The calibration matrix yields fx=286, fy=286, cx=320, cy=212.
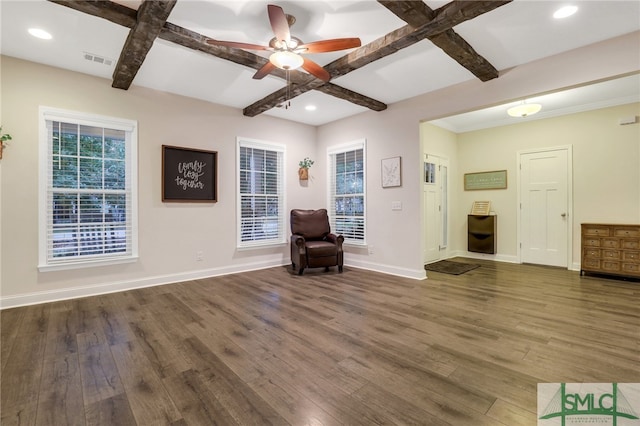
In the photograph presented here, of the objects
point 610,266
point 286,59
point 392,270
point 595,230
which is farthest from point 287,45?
point 610,266

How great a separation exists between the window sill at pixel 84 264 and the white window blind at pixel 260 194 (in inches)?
65.1

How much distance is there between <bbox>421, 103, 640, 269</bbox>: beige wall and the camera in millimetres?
4461

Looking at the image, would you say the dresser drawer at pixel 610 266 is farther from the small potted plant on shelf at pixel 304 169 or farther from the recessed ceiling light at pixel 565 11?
the small potted plant on shelf at pixel 304 169

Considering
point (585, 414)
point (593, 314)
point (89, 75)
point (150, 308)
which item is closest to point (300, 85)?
point (89, 75)

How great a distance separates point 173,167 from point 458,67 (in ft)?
13.4

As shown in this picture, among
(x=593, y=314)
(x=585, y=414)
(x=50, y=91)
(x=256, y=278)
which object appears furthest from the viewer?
(x=256, y=278)

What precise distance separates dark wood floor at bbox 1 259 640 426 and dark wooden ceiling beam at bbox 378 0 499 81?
265 cm

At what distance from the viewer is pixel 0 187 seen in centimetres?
315

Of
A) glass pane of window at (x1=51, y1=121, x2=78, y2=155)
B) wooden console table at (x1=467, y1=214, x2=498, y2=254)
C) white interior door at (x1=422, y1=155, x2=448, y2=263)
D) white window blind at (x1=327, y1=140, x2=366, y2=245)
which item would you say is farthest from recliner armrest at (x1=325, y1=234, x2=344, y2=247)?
glass pane of window at (x1=51, y1=121, x2=78, y2=155)

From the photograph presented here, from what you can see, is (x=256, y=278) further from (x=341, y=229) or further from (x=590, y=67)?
(x=590, y=67)

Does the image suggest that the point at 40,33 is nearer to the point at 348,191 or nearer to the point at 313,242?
the point at 313,242

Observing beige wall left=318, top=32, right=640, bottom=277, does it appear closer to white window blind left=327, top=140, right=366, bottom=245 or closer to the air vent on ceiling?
white window blind left=327, top=140, right=366, bottom=245

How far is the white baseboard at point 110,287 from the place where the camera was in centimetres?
325
